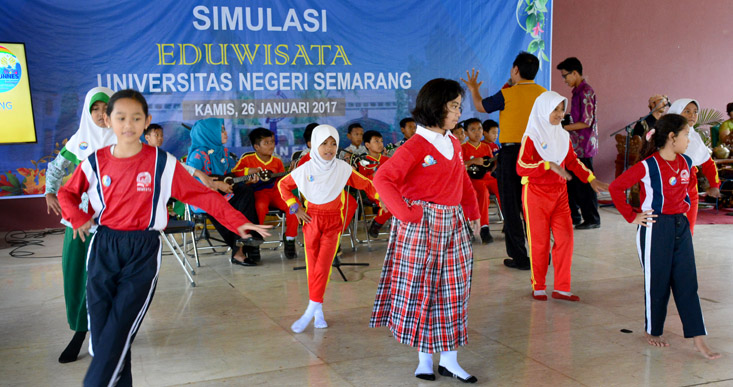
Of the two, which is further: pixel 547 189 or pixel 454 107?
pixel 547 189

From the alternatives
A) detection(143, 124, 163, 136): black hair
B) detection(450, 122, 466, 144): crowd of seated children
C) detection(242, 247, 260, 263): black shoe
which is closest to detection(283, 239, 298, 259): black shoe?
detection(242, 247, 260, 263): black shoe

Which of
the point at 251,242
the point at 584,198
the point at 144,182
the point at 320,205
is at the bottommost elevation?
the point at 251,242

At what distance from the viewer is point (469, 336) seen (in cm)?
405

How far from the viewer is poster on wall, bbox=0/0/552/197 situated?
7.58 meters

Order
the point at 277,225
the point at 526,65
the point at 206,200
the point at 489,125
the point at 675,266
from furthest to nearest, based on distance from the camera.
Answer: the point at 489,125
the point at 277,225
the point at 526,65
the point at 675,266
the point at 206,200

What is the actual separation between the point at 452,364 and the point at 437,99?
1333mm

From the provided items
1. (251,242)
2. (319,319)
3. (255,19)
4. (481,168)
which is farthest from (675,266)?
(255,19)

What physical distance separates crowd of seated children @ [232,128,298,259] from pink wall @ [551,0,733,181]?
5359 millimetres

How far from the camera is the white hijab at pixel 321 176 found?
4.49m

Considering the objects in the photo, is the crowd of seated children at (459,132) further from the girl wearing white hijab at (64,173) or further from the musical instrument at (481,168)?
the girl wearing white hijab at (64,173)

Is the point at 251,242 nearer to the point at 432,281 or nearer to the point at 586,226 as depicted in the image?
the point at 432,281

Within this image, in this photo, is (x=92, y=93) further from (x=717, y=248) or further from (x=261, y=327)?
(x=717, y=248)

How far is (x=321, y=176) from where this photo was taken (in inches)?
Result: 179

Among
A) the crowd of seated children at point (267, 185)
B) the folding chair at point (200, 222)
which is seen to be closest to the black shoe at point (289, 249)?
the crowd of seated children at point (267, 185)
